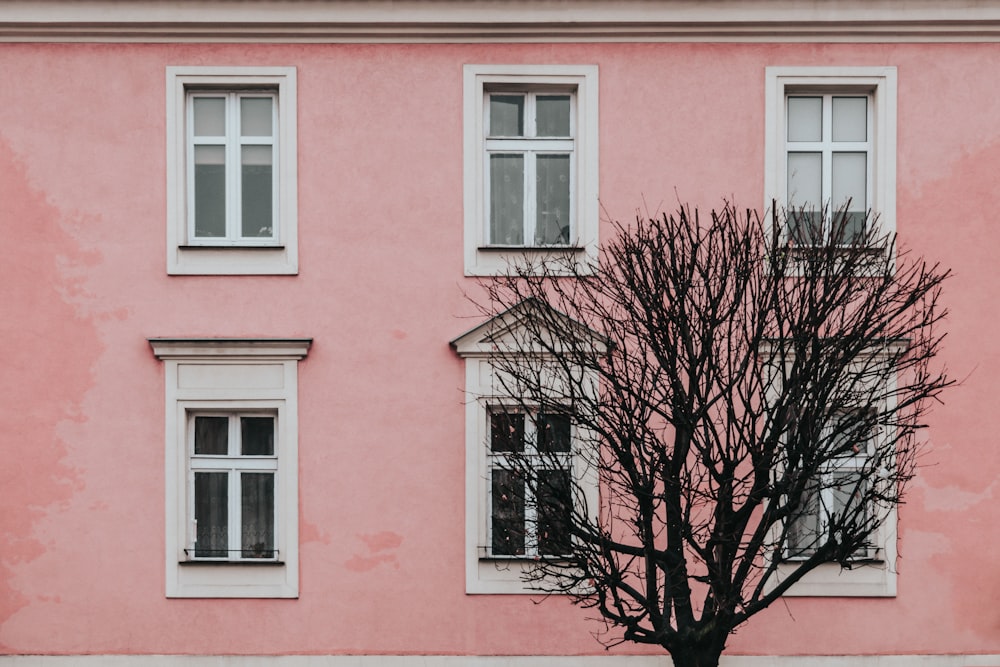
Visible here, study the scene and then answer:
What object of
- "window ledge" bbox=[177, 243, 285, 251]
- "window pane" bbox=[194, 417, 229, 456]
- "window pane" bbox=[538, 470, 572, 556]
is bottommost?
"window pane" bbox=[538, 470, 572, 556]

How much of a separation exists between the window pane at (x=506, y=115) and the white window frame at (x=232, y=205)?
1.88m

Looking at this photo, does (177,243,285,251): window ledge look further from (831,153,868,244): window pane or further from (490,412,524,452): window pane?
(831,153,868,244): window pane

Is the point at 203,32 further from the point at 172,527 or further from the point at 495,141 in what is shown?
the point at 172,527

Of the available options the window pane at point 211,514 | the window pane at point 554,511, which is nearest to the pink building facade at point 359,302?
the window pane at point 211,514

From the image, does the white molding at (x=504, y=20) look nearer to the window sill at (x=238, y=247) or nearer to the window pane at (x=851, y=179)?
the window pane at (x=851, y=179)

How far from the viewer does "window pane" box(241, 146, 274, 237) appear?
10.5 m

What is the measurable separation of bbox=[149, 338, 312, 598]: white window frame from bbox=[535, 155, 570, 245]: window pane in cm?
254

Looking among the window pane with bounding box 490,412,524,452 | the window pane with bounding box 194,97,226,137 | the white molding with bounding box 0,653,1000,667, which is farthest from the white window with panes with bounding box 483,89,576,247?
the white molding with bounding box 0,653,1000,667

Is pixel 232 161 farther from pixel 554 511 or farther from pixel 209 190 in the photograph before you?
pixel 554 511

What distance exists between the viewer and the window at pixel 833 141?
10.2 m

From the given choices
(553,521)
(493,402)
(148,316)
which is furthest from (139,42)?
(553,521)

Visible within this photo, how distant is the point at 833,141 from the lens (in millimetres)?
10531

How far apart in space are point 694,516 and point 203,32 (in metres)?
6.31

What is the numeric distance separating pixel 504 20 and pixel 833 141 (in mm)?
3350
